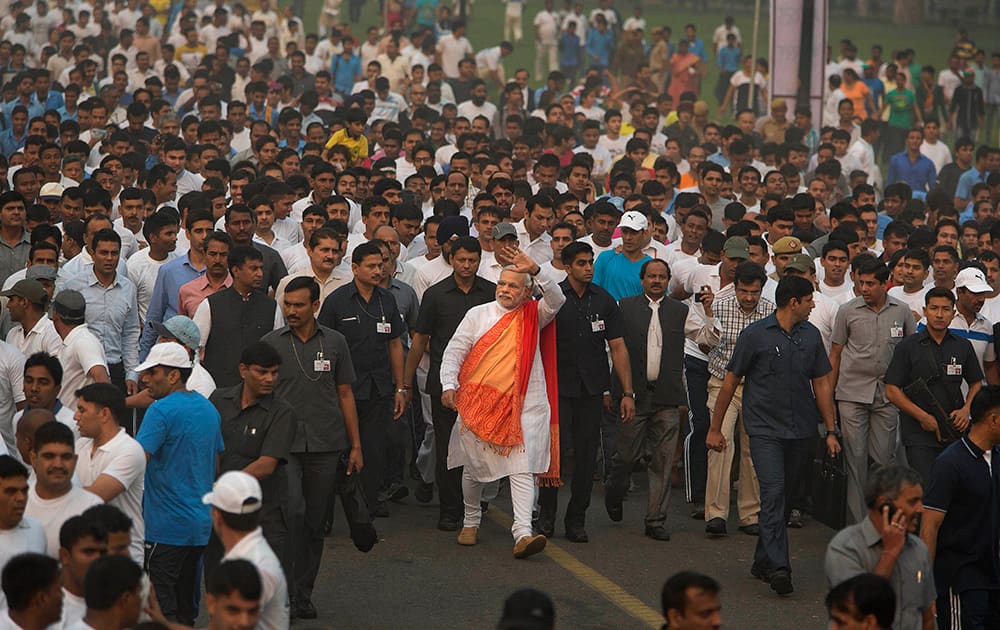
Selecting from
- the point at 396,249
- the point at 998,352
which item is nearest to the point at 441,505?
the point at 396,249

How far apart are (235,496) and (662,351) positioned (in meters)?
5.80

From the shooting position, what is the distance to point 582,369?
38.0ft

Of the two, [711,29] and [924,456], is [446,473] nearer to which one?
[924,456]

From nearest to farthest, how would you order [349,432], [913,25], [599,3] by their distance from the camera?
[349,432] < [599,3] < [913,25]

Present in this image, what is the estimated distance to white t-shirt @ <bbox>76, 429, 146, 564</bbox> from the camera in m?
7.92

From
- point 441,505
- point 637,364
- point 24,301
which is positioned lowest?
point 441,505

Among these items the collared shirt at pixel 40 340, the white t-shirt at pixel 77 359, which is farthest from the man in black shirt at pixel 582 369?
the collared shirt at pixel 40 340

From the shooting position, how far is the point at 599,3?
40156 mm

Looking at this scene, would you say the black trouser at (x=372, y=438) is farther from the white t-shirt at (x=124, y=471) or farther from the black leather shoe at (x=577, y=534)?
the white t-shirt at (x=124, y=471)

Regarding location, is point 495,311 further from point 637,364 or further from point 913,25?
point 913,25

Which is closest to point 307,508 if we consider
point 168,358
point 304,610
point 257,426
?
point 304,610

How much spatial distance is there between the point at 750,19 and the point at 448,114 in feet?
71.2

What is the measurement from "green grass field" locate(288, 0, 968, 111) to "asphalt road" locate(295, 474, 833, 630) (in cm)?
2637

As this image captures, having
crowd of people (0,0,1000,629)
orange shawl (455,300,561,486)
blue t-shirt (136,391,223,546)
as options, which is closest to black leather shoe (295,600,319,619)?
crowd of people (0,0,1000,629)
